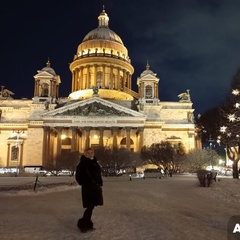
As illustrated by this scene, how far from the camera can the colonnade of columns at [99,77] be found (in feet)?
245

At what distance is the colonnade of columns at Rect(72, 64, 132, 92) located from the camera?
7475 cm

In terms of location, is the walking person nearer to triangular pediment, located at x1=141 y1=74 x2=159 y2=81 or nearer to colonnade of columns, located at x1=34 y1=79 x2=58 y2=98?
colonnade of columns, located at x1=34 y1=79 x2=58 y2=98

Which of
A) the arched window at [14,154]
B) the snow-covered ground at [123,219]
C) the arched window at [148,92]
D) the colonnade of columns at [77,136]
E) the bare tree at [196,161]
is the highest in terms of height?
the arched window at [148,92]

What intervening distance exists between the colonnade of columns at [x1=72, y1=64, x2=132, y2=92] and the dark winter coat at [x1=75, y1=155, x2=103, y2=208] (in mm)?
66140

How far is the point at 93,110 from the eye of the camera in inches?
2290

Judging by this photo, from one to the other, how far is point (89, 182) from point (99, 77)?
68.5 metres

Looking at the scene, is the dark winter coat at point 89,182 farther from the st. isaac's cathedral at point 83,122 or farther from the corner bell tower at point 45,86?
the corner bell tower at point 45,86

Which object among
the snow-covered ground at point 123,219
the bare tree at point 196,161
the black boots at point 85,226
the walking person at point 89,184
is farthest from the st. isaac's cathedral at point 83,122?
the black boots at point 85,226

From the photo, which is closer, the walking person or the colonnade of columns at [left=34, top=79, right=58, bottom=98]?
the walking person

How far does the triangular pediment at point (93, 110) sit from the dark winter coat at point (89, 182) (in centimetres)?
4941

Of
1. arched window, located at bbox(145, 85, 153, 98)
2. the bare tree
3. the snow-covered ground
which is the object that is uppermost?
arched window, located at bbox(145, 85, 153, 98)

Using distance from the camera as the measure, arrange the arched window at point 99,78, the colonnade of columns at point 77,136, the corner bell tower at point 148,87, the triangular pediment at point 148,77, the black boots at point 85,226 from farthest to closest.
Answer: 1. the arched window at point 99,78
2. the triangular pediment at point 148,77
3. the corner bell tower at point 148,87
4. the colonnade of columns at point 77,136
5. the black boots at point 85,226

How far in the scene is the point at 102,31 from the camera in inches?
3273

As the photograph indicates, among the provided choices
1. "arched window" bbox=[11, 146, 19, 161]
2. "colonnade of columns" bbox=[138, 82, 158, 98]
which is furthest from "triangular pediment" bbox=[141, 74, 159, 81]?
"arched window" bbox=[11, 146, 19, 161]
